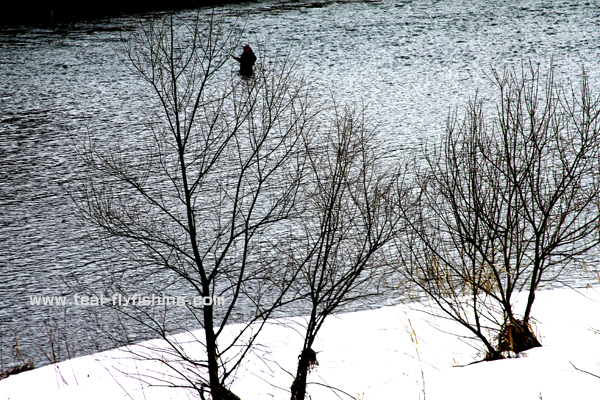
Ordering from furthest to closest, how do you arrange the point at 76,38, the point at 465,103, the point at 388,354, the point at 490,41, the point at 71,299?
the point at 76,38 < the point at 490,41 < the point at 465,103 < the point at 71,299 < the point at 388,354

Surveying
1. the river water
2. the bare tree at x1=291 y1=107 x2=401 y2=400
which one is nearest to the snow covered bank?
the bare tree at x1=291 y1=107 x2=401 y2=400

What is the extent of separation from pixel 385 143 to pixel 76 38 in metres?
23.5

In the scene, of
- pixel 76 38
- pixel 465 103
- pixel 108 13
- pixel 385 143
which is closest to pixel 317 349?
pixel 385 143

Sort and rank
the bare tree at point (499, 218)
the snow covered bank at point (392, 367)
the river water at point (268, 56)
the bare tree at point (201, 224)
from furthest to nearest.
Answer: the river water at point (268, 56) → the bare tree at point (499, 218) → the bare tree at point (201, 224) → the snow covered bank at point (392, 367)

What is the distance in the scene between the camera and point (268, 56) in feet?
91.7

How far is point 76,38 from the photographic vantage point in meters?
35.4

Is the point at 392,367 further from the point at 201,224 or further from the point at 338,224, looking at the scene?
the point at 201,224

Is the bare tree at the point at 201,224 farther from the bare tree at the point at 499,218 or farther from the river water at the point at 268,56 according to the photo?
the bare tree at the point at 499,218

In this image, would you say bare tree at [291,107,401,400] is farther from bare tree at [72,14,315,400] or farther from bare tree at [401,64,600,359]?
bare tree at [401,64,600,359]

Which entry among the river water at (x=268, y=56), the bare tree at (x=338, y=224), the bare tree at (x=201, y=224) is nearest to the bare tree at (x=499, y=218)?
the bare tree at (x=338, y=224)

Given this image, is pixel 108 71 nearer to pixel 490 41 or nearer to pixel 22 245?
pixel 22 245

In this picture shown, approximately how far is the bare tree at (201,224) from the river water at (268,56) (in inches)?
55.6

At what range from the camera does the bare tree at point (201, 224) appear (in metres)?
7.18

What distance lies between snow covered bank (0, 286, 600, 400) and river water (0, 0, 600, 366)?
1.91m
